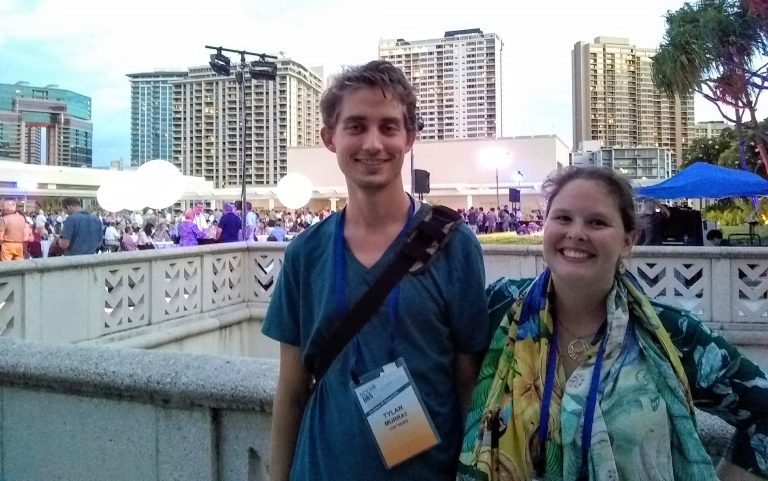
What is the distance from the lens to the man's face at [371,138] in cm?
161

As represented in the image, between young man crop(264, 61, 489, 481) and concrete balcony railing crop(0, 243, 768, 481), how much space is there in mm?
598

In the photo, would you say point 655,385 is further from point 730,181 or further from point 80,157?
point 80,157

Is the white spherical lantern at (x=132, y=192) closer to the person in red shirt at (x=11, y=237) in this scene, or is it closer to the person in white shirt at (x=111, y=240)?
the person in white shirt at (x=111, y=240)

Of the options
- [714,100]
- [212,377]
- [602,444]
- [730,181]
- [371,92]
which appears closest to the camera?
[602,444]

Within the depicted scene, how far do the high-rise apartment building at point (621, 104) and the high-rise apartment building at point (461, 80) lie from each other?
9784 millimetres

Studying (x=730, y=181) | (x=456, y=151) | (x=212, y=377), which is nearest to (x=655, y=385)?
(x=212, y=377)

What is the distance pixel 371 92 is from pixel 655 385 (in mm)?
958

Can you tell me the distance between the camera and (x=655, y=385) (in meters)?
1.42

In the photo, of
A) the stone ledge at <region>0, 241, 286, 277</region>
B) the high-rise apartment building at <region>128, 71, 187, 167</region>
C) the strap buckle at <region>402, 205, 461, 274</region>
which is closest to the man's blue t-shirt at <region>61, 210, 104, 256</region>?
the stone ledge at <region>0, 241, 286, 277</region>

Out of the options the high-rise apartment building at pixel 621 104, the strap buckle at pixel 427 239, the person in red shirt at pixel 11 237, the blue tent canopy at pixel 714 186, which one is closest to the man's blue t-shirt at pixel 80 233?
the person in red shirt at pixel 11 237

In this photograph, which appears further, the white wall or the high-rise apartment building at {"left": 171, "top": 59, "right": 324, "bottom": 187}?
the white wall

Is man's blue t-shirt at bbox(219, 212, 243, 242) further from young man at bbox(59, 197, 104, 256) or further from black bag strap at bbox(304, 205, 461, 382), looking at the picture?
black bag strap at bbox(304, 205, 461, 382)

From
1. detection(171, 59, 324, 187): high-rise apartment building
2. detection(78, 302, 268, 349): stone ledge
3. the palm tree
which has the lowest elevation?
detection(78, 302, 268, 349): stone ledge

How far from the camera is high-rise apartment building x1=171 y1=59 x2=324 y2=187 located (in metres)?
41.5
